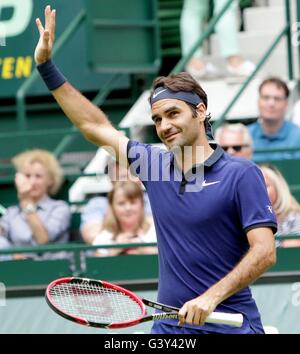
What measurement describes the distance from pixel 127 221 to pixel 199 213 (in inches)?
105

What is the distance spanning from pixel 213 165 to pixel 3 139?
4043mm

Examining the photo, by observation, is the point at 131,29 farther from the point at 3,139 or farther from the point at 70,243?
the point at 70,243

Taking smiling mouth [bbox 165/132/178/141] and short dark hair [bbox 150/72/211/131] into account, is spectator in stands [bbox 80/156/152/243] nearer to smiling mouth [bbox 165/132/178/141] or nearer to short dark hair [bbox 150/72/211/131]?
short dark hair [bbox 150/72/211/131]

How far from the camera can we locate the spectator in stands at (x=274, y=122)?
822 cm

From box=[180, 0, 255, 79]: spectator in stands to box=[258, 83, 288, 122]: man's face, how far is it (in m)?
1.21

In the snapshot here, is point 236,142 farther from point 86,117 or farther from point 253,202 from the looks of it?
point 253,202

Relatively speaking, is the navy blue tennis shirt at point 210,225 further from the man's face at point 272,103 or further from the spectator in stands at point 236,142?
the man's face at point 272,103

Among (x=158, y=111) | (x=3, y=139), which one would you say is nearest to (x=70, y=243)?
(x=3, y=139)

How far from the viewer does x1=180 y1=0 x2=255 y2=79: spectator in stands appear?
9.41 m

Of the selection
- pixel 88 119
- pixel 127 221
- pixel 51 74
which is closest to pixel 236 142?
pixel 127 221

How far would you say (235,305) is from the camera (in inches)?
202

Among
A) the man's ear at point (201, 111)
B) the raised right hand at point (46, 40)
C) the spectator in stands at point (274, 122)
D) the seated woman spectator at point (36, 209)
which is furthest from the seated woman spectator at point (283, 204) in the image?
the raised right hand at point (46, 40)

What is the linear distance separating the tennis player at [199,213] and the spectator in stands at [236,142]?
2510mm

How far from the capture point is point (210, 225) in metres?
5.07
